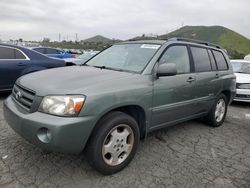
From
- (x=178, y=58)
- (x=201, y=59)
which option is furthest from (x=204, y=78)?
(x=178, y=58)

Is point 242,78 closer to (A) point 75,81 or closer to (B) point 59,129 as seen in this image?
(A) point 75,81

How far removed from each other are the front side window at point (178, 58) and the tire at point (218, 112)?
1336 mm

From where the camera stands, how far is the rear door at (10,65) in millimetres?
6402

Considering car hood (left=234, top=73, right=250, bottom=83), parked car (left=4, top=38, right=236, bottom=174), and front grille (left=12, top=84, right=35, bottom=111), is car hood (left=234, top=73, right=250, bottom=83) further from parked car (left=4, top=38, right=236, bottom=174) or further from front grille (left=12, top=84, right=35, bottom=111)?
front grille (left=12, top=84, right=35, bottom=111)

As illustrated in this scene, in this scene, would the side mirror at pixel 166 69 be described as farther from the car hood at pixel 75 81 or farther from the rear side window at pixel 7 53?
the rear side window at pixel 7 53

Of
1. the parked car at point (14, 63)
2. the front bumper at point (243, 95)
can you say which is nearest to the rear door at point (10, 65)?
the parked car at point (14, 63)

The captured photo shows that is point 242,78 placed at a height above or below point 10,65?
below

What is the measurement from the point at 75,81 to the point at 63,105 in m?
0.44

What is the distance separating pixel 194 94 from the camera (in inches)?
173

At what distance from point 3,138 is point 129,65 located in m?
A: 2.29

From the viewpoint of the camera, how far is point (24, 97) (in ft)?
10.3

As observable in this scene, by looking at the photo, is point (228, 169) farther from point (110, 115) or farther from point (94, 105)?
point (94, 105)

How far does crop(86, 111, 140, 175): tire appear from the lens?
2.91 meters

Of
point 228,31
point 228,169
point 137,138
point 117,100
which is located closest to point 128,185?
point 137,138
